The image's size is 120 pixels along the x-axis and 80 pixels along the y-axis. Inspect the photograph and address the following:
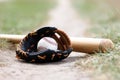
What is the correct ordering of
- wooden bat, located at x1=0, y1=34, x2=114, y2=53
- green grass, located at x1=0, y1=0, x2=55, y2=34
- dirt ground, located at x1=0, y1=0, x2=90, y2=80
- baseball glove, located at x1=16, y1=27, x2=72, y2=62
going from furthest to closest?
green grass, located at x1=0, y1=0, x2=55, y2=34 < wooden bat, located at x1=0, y1=34, x2=114, y2=53 < baseball glove, located at x1=16, y1=27, x2=72, y2=62 < dirt ground, located at x1=0, y1=0, x2=90, y2=80

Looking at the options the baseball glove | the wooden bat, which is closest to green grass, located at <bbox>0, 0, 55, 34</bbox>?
the baseball glove

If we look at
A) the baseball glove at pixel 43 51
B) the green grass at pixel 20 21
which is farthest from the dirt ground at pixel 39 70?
the green grass at pixel 20 21

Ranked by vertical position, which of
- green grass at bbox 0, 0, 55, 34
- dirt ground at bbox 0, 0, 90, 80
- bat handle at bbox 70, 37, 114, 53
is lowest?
dirt ground at bbox 0, 0, 90, 80

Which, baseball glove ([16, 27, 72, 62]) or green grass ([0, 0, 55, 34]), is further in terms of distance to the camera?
green grass ([0, 0, 55, 34])

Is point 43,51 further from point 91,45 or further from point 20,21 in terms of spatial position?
point 20,21

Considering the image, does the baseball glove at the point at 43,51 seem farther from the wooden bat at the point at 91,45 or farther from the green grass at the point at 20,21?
the green grass at the point at 20,21

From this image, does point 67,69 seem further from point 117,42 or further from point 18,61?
point 117,42

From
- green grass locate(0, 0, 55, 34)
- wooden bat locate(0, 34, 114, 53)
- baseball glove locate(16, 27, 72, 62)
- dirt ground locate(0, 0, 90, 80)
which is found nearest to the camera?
dirt ground locate(0, 0, 90, 80)

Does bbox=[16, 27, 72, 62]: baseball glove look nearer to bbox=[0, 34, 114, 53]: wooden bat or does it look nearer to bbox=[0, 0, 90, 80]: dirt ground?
bbox=[0, 0, 90, 80]: dirt ground

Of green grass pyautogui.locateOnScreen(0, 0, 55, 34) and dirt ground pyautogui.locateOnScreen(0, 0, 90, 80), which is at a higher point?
green grass pyautogui.locateOnScreen(0, 0, 55, 34)

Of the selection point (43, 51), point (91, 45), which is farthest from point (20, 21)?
point (43, 51)
